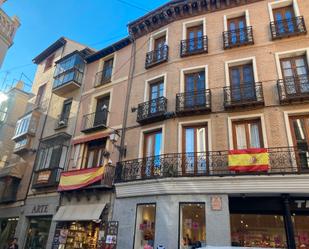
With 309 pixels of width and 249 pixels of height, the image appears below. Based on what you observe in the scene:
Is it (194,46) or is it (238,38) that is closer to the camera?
(238,38)

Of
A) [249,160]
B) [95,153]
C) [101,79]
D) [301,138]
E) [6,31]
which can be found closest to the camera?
[6,31]

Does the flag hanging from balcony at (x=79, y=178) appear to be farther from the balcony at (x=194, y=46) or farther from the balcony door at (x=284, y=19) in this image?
the balcony door at (x=284, y=19)

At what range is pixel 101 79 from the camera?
1792cm

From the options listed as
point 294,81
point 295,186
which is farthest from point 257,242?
point 294,81

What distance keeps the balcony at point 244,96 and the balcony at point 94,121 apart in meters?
7.06

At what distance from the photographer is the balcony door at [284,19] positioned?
12723 millimetres

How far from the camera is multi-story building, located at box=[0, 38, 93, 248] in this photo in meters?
16.1

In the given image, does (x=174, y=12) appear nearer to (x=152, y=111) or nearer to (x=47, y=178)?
(x=152, y=111)

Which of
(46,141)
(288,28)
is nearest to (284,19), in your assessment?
(288,28)

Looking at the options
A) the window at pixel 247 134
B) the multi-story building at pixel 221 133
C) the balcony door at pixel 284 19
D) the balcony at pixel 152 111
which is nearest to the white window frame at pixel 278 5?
the multi-story building at pixel 221 133

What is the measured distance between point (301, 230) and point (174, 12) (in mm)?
12443

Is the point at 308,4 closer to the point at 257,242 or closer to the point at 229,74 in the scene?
the point at 229,74

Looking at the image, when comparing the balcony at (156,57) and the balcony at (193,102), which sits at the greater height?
the balcony at (156,57)

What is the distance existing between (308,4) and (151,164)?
10492mm
